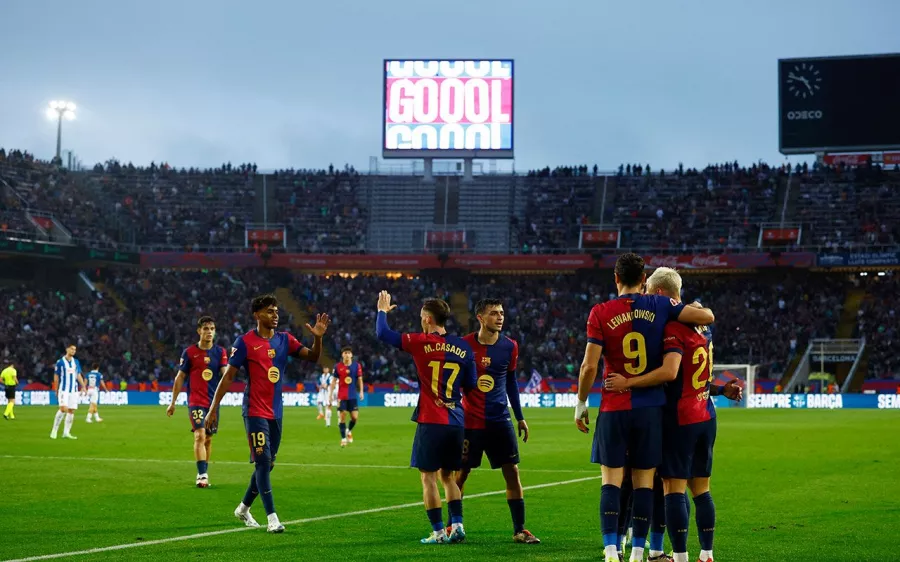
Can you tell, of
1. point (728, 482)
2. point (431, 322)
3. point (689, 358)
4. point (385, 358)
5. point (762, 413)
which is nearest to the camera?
point (689, 358)

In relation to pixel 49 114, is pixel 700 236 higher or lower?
lower

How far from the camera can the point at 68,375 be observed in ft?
101

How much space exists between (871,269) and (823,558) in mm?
56456

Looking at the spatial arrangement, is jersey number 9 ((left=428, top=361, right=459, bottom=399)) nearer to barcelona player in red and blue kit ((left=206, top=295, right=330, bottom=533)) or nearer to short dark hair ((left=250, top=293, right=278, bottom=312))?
barcelona player in red and blue kit ((left=206, top=295, right=330, bottom=533))

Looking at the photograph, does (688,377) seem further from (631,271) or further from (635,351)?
(631,271)

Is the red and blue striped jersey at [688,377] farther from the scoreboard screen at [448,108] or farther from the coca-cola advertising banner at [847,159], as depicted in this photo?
the coca-cola advertising banner at [847,159]

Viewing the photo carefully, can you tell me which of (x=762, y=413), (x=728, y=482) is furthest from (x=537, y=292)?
(x=728, y=482)

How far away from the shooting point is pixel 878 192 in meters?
66.1

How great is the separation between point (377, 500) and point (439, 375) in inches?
A: 185

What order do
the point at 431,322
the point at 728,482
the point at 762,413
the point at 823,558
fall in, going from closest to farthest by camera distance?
the point at 823,558, the point at 431,322, the point at 728,482, the point at 762,413

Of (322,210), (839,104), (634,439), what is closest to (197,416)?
(634,439)

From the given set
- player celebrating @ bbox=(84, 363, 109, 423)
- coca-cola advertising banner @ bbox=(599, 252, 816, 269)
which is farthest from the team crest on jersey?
coca-cola advertising banner @ bbox=(599, 252, 816, 269)

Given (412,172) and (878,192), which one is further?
(412,172)

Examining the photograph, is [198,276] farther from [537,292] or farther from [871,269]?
[871,269]
